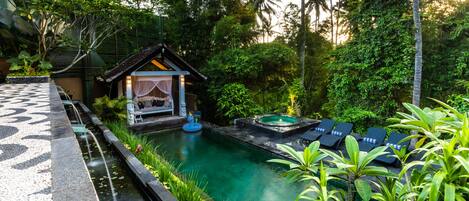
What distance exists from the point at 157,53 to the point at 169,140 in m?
4.28

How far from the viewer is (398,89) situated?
10352 mm

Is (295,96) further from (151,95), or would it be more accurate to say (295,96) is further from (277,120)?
(151,95)

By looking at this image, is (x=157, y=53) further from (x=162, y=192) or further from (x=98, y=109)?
(x=162, y=192)

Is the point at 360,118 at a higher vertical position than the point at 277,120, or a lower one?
higher

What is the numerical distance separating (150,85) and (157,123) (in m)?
2.33

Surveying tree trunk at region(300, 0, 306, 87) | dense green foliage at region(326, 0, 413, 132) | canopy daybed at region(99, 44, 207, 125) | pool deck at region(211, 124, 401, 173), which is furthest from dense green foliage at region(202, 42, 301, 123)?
dense green foliage at region(326, 0, 413, 132)

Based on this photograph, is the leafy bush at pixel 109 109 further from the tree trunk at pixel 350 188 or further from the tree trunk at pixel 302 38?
the tree trunk at pixel 350 188

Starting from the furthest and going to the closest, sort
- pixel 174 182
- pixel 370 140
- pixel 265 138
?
pixel 265 138 < pixel 370 140 < pixel 174 182

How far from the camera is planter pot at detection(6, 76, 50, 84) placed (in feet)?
31.0

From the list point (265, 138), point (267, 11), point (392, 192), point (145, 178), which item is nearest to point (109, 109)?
point (265, 138)

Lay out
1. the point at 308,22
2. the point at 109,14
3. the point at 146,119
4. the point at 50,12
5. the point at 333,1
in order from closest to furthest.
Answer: the point at 50,12, the point at 109,14, the point at 146,119, the point at 308,22, the point at 333,1

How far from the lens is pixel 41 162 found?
2.23 m

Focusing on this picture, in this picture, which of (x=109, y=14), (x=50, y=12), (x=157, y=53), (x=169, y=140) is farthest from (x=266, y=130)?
(x=50, y=12)

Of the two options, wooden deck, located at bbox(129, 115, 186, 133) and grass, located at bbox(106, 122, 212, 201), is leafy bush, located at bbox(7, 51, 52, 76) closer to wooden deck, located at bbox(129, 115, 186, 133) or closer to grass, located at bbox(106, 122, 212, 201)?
wooden deck, located at bbox(129, 115, 186, 133)
